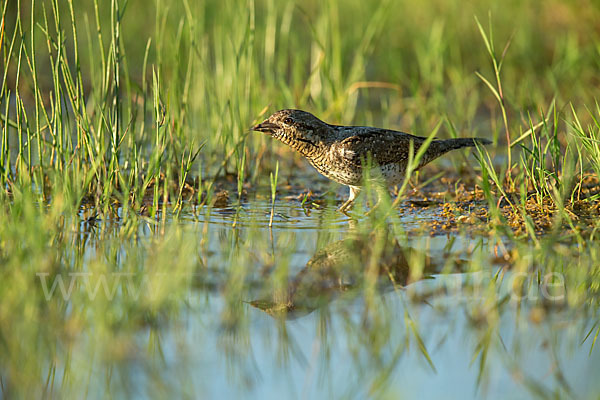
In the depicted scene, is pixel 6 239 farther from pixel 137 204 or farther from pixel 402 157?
pixel 402 157

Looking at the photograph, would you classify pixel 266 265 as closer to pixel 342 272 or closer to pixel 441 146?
pixel 342 272

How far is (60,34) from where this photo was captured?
212 inches

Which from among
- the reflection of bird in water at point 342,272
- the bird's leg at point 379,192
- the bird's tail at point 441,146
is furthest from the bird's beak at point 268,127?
the reflection of bird in water at point 342,272

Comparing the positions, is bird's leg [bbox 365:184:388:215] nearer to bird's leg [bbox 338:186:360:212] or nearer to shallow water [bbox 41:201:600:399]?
bird's leg [bbox 338:186:360:212]

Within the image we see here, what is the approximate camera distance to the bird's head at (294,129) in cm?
637

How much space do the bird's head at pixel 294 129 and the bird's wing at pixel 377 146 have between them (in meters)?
0.24

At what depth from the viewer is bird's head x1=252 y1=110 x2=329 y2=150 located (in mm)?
6367

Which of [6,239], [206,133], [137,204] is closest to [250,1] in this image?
[206,133]

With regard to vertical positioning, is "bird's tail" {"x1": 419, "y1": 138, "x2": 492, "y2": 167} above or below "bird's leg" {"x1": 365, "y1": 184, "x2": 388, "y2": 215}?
above

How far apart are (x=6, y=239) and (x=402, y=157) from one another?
3.23m

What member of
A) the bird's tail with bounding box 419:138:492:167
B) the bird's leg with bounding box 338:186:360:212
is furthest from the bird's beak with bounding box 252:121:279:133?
the bird's tail with bounding box 419:138:492:167

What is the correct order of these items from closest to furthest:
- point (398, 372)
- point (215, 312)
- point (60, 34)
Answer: point (398, 372) → point (215, 312) → point (60, 34)

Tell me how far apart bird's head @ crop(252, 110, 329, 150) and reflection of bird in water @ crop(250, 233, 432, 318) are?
124 centimetres

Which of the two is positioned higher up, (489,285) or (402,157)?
(402,157)
